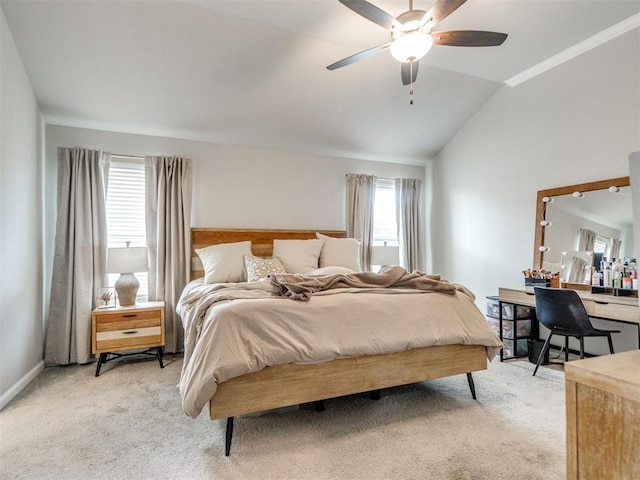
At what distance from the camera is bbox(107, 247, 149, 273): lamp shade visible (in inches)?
129

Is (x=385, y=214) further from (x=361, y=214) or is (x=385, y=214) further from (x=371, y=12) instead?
(x=371, y=12)

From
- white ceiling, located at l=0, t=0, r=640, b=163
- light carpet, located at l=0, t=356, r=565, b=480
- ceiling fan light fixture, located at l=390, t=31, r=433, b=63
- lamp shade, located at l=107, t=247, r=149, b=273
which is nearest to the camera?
light carpet, located at l=0, t=356, r=565, b=480

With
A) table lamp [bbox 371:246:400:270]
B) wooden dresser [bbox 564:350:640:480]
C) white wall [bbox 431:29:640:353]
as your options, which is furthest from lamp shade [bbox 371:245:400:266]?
wooden dresser [bbox 564:350:640:480]

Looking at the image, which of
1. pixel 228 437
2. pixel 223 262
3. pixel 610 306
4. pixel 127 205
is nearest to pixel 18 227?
pixel 127 205

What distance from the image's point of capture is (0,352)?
2469mm

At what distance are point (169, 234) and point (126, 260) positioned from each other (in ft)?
1.93

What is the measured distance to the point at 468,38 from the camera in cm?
224

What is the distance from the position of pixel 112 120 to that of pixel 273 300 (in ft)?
9.54

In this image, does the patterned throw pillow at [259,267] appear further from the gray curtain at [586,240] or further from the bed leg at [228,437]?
the gray curtain at [586,240]

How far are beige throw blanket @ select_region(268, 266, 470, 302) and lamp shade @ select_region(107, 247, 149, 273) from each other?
5.23 ft

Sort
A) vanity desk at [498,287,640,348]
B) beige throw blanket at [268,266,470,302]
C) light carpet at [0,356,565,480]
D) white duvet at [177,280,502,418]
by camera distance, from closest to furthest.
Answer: light carpet at [0,356,565,480], white duvet at [177,280,502,418], beige throw blanket at [268,266,470,302], vanity desk at [498,287,640,348]

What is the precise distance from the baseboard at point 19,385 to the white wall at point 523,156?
4707mm

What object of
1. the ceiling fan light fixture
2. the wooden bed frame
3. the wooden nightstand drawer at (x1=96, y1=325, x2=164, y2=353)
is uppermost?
the ceiling fan light fixture

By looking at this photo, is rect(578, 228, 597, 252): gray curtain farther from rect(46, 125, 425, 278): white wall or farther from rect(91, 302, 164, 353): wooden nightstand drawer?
rect(91, 302, 164, 353): wooden nightstand drawer
